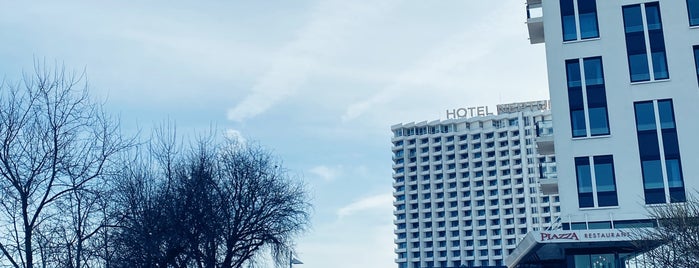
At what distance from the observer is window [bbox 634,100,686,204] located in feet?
124

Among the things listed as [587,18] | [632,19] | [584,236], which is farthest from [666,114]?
[584,236]

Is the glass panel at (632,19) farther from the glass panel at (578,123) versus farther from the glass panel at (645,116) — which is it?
the glass panel at (578,123)

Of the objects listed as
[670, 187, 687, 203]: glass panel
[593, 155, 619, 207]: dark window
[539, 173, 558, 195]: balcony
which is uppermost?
[539, 173, 558, 195]: balcony

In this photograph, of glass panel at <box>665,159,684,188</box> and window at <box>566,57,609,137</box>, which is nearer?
glass panel at <box>665,159,684,188</box>

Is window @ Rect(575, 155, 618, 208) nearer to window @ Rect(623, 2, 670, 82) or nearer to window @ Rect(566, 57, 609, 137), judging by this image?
window @ Rect(566, 57, 609, 137)

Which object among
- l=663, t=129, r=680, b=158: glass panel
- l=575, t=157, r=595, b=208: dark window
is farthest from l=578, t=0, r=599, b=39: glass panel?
l=575, t=157, r=595, b=208: dark window

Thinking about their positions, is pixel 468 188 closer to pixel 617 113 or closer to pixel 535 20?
pixel 535 20

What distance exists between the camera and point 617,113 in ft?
131

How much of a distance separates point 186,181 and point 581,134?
22955mm

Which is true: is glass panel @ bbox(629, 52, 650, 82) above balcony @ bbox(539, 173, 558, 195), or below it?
above

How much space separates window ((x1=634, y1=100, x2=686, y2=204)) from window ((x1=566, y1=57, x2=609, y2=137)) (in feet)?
6.09

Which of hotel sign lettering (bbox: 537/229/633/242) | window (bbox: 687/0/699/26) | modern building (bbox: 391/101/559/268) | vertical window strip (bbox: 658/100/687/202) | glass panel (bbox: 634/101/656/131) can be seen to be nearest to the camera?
hotel sign lettering (bbox: 537/229/633/242)

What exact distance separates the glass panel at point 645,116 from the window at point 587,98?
1617mm

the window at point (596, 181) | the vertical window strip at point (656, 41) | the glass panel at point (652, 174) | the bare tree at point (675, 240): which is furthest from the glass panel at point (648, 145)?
the bare tree at point (675, 240)
